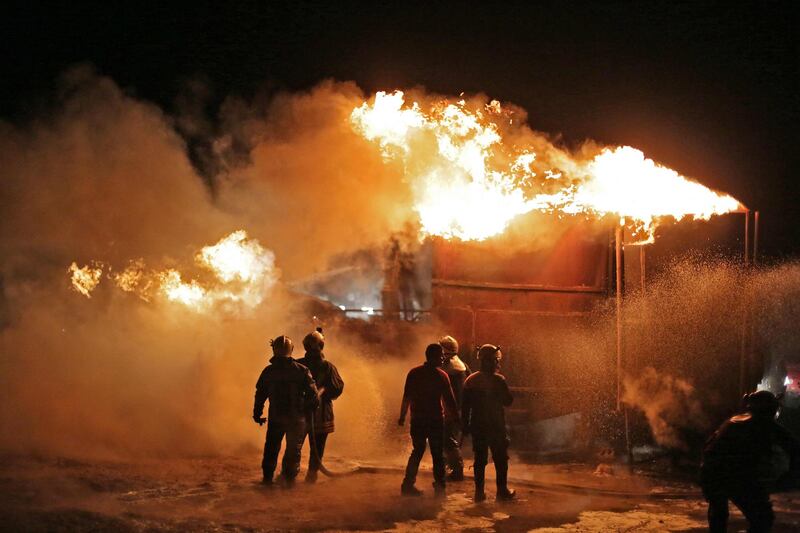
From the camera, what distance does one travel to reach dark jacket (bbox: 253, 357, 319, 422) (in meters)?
8.83

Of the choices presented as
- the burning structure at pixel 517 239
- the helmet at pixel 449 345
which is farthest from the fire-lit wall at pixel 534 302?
the helmet at pixel 449 345

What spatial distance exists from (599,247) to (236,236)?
616cm

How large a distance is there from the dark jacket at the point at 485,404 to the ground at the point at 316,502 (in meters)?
0.76

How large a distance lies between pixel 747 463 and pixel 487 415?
315 centimetres

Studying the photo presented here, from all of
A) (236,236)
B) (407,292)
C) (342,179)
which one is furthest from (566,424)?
(407,292)

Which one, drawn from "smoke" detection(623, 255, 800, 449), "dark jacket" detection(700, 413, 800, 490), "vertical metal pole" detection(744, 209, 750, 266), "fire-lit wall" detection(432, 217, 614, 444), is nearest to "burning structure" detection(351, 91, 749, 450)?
"fire-lit wall" detection(432, 217, 614, 444)

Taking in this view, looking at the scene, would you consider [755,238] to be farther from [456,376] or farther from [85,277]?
[85,277]

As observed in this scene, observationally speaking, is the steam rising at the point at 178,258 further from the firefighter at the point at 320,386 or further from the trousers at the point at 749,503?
the trousers at the point at 749,503

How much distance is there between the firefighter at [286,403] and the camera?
8805 mm

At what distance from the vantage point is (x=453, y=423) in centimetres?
945

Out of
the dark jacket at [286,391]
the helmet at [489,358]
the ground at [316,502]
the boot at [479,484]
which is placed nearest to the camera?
the ground at [316,502]

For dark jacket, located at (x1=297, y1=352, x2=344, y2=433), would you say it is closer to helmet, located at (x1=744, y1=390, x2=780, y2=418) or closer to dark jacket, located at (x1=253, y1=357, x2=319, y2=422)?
dark jacket, located at (x1=253, y1=357, x2=319, y2=422)

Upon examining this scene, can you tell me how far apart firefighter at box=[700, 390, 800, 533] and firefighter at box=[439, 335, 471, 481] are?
3593 millimetres

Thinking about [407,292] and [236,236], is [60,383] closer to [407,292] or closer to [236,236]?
[236,236]
